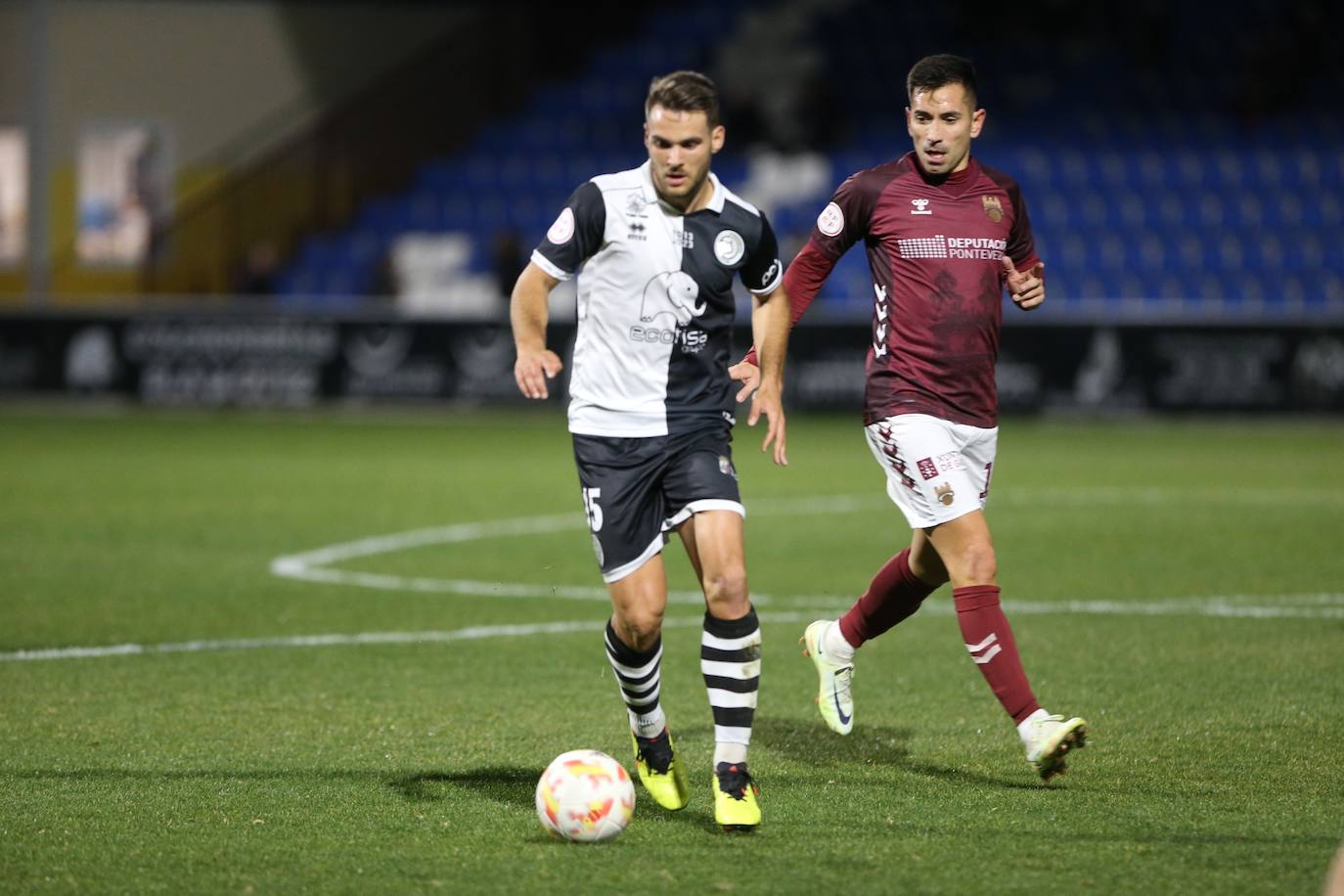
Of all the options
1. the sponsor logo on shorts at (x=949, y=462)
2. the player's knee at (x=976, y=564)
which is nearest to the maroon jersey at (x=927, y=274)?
the sponsor logo on shorts at (x=949, y=462)

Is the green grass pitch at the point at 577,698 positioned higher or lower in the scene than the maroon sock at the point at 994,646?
lower

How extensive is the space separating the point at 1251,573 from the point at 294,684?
5.50m

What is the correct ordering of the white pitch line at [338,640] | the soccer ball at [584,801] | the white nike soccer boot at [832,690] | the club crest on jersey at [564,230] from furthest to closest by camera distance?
the white pitch line at [338,640] → the white nike soccer boot at [832,690] → the club crest on jersey at [564,230] → the soccer ball at [584,801]

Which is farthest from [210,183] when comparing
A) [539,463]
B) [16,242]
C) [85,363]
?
[539,463]

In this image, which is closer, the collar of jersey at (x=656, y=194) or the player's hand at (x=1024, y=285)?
the collar of jersey at (x=656, y=194)

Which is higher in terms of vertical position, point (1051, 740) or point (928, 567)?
point (928, 567)

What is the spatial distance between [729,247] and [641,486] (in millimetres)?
767

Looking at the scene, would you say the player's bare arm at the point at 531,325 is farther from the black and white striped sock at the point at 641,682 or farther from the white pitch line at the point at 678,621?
the white pitch line at the point at 678,621

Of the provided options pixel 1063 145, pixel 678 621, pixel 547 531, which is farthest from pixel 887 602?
pixel 1063 145

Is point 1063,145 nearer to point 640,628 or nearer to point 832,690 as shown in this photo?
point 832,690

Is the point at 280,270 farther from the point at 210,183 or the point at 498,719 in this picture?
the point at 498,719

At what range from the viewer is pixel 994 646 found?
5688 mm

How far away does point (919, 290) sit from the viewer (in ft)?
19.7

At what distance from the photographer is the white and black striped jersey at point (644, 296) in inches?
210
